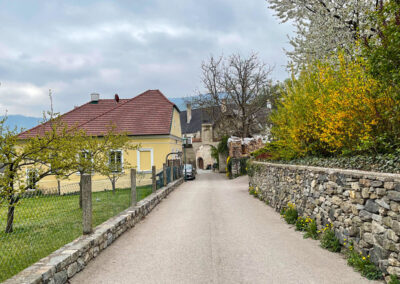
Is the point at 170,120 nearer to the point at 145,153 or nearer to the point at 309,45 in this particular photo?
the point at 145,153

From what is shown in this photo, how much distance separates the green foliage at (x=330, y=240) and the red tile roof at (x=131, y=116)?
1876cm

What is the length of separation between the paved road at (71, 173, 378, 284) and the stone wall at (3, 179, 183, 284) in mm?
167

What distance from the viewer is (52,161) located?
634 cm

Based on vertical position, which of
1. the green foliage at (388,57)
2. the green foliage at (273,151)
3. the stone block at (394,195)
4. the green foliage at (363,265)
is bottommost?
the green foliage at (363,265)

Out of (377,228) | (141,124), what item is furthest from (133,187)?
(141,124)

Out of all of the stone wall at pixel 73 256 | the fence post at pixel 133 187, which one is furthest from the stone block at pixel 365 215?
the fence post at pixel 133 187

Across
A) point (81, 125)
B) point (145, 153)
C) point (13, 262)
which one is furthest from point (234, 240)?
Result: point (81, 125)

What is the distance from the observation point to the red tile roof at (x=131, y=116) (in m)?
24.5

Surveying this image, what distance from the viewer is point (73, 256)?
4.92 meters

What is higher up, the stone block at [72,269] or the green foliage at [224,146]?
the green foliage at [224,146]

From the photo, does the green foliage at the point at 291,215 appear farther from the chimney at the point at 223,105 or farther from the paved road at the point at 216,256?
the chimney at the point at 223,105

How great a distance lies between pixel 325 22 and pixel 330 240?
846 centimetres

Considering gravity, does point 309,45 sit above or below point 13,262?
above

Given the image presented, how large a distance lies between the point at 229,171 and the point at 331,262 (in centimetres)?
2468
